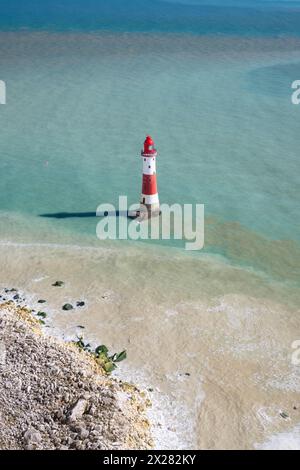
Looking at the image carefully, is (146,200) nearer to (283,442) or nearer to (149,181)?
(149,181)

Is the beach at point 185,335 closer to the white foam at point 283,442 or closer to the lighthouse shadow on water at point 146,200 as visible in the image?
the white foam at point 283,442

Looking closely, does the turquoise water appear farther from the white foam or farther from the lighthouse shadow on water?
the white foam

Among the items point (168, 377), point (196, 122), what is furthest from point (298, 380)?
point (196, 122)

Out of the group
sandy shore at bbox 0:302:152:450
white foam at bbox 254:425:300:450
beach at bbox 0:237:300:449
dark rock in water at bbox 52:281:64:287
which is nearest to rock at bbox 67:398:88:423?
sandy shore at bbox 0:302:152:450

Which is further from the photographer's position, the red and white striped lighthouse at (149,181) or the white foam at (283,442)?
the red and white striped lighthouse at (149,181)

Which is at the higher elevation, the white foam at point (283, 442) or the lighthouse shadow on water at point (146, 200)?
the lighthouse shadow on water at point (146, 200)

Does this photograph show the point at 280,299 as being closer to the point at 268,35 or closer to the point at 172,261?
the point at 172,261

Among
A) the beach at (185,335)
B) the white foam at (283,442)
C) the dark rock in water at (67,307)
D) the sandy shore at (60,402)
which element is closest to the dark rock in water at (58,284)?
the beach at (185,335)
